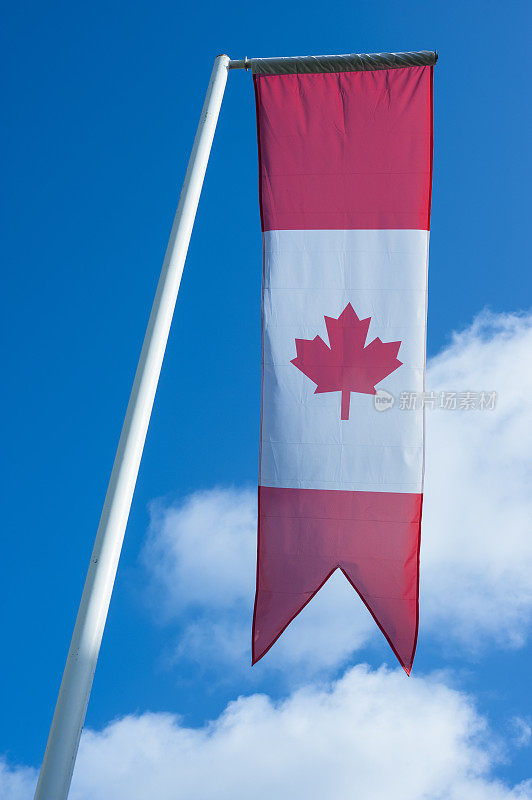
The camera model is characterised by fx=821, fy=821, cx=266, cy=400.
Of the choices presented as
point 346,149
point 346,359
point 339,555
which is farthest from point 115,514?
point 346,149

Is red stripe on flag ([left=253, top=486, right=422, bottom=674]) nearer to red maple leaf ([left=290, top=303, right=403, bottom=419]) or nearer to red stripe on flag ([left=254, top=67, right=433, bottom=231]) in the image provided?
red maple leaf ([left=290, top=303, right=403, bottom=419])

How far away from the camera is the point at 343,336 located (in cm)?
743

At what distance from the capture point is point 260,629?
6754 mm

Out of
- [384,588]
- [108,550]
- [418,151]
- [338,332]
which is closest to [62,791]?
[108,550]

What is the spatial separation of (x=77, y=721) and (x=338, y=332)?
13.3 ft

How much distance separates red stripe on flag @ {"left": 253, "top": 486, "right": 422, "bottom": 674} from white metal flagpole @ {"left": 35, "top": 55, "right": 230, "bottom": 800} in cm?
195

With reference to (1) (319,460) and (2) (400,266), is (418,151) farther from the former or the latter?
(1) (319,460)

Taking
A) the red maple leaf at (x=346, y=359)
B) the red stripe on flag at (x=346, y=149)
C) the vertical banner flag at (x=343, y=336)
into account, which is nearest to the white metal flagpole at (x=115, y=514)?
the red stripe on flag at (x=346, y=149)

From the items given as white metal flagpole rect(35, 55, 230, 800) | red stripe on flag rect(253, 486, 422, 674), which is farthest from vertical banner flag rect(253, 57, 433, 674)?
white metal flagpole rect(35, 55, 230, 800)

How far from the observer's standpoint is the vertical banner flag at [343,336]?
6887mm

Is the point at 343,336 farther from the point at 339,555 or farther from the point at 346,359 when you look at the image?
the point at 339,555

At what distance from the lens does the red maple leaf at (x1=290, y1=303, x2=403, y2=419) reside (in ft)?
23.9

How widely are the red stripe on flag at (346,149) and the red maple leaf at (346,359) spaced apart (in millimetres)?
1091

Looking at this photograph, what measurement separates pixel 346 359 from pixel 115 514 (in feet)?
9.74
